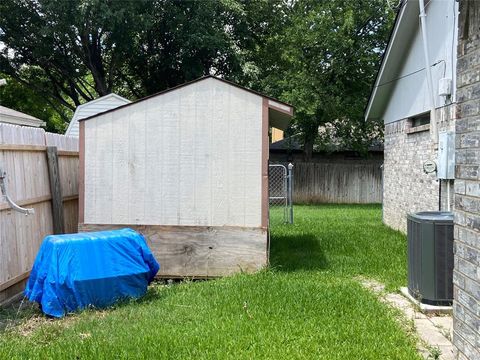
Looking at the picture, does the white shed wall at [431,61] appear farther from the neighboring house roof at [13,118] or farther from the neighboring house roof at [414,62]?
the neighboring house roof at [13,118]

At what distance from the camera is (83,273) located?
527cm

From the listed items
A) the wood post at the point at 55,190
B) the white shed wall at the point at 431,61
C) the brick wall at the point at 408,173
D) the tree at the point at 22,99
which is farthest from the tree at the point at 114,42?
the wood post at the point at 55,190

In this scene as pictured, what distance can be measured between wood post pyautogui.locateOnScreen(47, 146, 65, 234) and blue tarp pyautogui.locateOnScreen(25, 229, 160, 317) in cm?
191

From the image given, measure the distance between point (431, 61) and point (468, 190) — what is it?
22.5 feet

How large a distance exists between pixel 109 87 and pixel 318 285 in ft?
59.6

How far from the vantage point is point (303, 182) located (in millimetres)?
21984

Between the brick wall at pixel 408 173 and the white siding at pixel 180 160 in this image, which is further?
the brick wall at pixel 408 173

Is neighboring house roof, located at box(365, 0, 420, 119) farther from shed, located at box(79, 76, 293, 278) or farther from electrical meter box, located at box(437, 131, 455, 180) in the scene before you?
shed, located at box(79, 76, 293, 278)

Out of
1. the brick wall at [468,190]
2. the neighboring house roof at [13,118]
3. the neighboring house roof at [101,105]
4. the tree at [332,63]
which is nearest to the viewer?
the brick wall at [468,190]

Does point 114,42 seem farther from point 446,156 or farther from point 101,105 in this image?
point 446,156

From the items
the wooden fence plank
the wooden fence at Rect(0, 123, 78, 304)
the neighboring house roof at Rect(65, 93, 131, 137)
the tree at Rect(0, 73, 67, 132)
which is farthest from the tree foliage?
the wooden fence at Rect(0, 123, 78, 304)

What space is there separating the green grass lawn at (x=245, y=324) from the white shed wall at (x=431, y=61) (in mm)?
3790

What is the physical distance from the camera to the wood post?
721 centimetres

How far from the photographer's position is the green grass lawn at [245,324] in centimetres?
388
